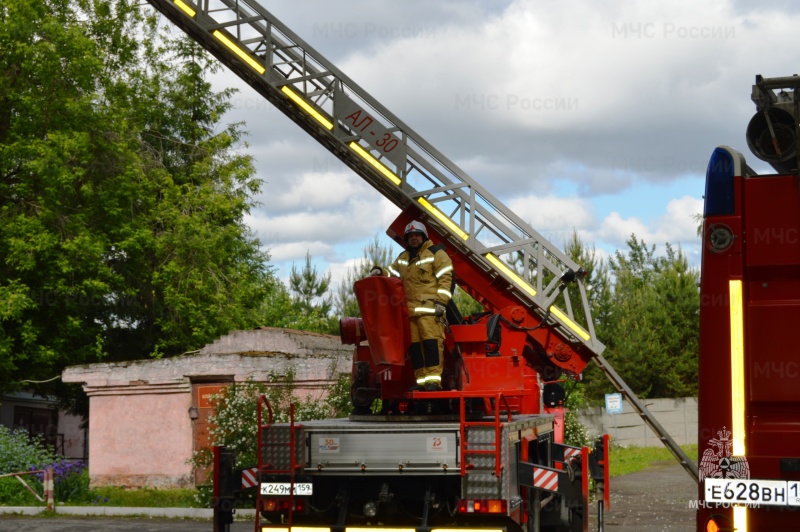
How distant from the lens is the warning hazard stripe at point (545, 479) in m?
8.78

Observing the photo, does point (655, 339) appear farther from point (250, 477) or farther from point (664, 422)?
point (250, 477)

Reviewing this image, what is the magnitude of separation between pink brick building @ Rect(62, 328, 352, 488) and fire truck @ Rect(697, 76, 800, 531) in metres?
15.1

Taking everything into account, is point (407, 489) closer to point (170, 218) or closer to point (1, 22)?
point (1, 22)

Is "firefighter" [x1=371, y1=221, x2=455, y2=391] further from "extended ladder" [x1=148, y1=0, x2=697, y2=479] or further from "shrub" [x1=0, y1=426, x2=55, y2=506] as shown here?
"shrub" [x1=0, y1=426, x2=55, y2=506]

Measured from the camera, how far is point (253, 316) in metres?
35.0

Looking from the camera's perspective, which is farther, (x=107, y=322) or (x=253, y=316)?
(x=253, y=316)

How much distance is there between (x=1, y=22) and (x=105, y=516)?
14341mm

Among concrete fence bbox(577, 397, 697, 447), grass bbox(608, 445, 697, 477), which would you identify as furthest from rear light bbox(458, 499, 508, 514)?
concrete fence bbox(577, 397, 697, 447)

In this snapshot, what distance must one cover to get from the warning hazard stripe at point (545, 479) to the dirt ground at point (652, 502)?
5.54 meters

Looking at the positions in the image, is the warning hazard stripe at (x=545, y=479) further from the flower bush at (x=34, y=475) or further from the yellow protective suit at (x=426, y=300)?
the flower bush at (x=34, y=475)

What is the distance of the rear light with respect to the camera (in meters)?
8.03

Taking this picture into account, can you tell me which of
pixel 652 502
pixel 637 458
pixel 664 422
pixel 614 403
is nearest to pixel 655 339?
pixel 664 422

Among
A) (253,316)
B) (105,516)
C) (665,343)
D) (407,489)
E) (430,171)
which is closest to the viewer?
(407,489)

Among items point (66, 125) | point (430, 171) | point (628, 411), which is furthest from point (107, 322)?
point (430, 171)
